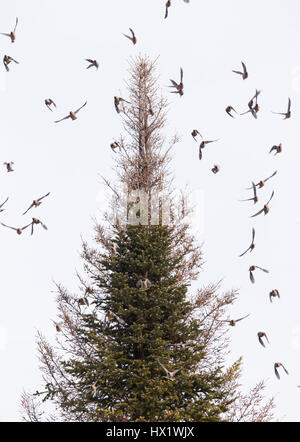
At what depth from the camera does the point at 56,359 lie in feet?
42.8

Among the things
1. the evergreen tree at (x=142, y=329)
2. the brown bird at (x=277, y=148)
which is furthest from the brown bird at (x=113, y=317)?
the brown bird at (x=277, y=148)

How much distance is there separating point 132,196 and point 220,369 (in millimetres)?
5391

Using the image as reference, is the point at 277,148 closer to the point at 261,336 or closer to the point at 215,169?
the point at 215,169

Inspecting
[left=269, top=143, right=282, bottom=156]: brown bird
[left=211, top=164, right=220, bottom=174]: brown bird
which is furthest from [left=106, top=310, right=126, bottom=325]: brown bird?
[left=269, top=143, right=282, bottom=156]: brown bird

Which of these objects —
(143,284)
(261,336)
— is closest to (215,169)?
(143,284)

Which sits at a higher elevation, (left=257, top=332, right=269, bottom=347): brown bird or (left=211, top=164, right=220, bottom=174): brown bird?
(left=211, top=164, right=220, bottom=174): brown bird

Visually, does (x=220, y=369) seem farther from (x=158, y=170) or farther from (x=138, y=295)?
(x=158, y=170)

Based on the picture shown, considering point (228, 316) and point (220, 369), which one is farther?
point (228, 316)

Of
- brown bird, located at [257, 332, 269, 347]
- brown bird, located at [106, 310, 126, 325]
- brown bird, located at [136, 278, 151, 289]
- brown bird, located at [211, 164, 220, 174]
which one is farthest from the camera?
brown bird, located at [211, 164, 220, 174]

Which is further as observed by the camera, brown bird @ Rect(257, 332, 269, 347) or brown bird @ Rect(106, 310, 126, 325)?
brown bird @ Rect(106, 310, 126, 325)

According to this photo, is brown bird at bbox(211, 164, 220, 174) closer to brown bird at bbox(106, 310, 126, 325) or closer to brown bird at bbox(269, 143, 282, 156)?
brown bird at bbox(269, 143, 282, 156)

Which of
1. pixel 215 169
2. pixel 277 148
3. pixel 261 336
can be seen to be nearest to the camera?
pixel 261 336
